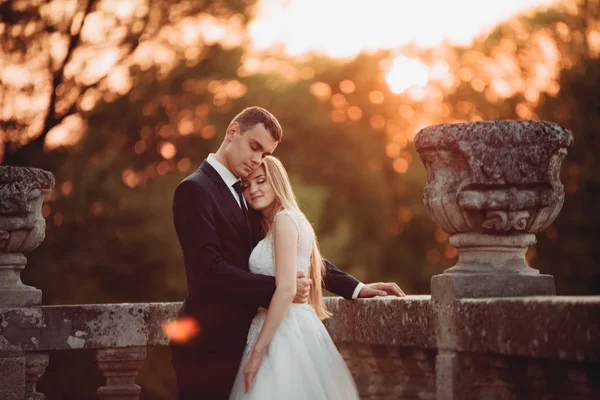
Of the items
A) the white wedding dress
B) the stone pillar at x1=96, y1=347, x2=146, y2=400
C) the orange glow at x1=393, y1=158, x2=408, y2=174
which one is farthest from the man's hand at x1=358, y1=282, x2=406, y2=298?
the orange glow at x1=393, y1=158, x2=408, y2=174

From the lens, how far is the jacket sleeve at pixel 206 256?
3896 millimetres

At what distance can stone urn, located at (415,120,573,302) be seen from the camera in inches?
153

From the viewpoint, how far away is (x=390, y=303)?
4414 millimetres

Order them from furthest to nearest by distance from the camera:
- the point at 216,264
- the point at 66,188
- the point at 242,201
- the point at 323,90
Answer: the point at 323,90 → the point at 66,188 → the point at 242,201 → the point at 216,264

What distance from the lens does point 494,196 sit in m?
3.91

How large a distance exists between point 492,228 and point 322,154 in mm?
18909

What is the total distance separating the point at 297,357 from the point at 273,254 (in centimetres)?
47

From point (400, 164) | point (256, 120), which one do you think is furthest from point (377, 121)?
point (256, 120)

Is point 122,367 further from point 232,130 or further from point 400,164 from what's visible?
point 400,164

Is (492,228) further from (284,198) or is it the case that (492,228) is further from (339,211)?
(339,211)

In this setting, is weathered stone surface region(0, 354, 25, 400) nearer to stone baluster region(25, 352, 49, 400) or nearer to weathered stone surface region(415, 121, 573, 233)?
stone baluster region(25, 352, 49, 400)

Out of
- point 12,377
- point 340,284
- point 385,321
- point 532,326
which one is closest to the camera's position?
point 532,326

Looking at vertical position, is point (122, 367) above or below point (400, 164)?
below

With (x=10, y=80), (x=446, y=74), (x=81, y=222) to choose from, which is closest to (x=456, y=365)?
(x=81, y=222)
